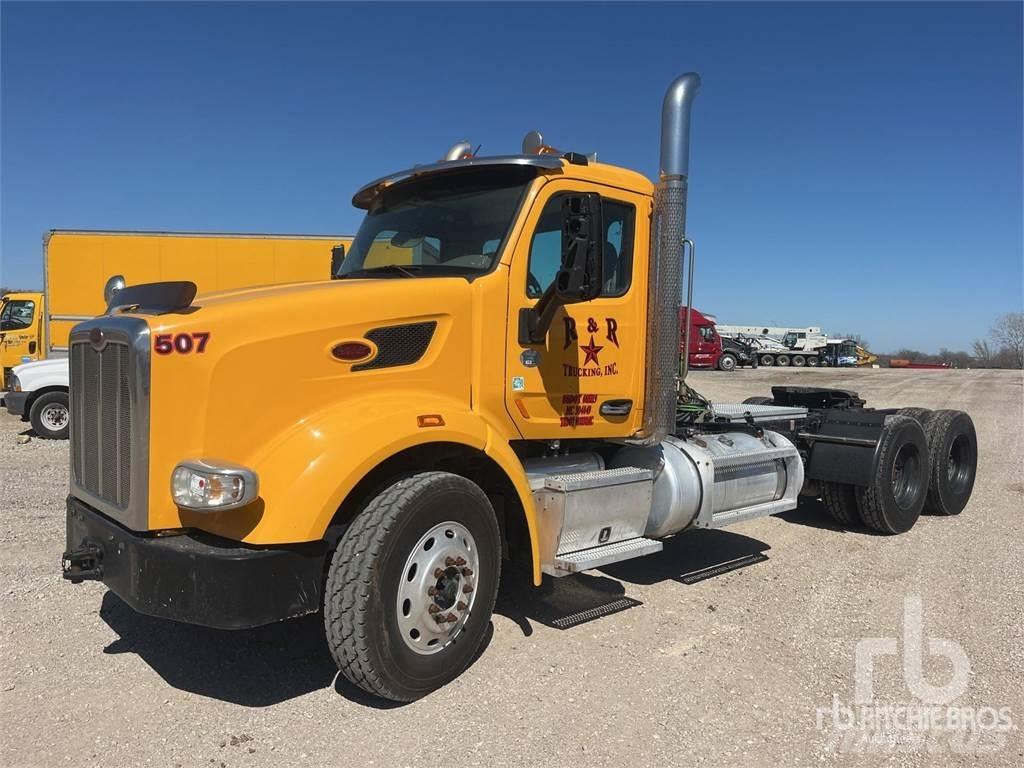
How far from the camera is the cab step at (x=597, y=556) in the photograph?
423 centimetres

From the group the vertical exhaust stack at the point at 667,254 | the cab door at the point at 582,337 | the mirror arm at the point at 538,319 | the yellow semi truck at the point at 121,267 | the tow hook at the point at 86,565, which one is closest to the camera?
the tow hook at the point at 86,565

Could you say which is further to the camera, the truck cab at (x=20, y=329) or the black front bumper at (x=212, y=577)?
the truck cab at (x=20, y=329)

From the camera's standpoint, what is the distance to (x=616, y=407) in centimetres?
491

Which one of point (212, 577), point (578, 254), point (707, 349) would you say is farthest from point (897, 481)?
point (707, 349)

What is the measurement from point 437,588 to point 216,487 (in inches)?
47.1

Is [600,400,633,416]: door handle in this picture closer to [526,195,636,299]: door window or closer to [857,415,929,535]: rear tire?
[526,195,636,299]: door window

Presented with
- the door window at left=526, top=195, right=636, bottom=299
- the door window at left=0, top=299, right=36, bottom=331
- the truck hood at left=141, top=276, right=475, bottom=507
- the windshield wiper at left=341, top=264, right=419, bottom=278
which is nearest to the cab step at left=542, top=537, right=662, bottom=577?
the truck hood at left=141, top=276, right=475, bottom=507

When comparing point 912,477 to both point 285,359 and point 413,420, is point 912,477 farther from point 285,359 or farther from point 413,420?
point 285,359

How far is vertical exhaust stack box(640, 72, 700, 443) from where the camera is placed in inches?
197

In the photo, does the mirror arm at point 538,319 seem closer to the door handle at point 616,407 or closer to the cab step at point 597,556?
the door handle at point 616,407

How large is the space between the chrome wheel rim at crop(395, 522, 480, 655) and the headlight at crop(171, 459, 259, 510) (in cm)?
86

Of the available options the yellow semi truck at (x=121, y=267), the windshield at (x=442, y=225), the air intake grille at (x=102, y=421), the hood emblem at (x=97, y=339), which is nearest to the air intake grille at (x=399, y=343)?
the windshield at (x=442, y=225)

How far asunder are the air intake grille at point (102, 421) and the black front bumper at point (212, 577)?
0.26 m

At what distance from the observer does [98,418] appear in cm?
360
